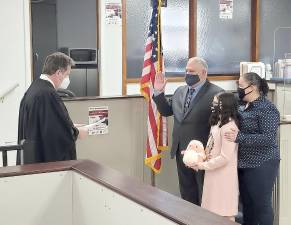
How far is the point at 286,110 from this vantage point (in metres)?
4.40

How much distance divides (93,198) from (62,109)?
1.11 m

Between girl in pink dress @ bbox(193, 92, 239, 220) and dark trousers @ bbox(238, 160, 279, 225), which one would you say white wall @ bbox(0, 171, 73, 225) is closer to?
girl in pink dress @ bbox(193, 92, 239, 220)

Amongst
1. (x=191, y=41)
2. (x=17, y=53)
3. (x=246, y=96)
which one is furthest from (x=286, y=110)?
(x=17, y=53)

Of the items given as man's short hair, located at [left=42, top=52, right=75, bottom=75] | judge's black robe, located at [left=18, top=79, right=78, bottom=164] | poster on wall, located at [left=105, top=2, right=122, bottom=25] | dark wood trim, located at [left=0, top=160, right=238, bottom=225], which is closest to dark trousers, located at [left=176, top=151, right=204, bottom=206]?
judge's black robe, located at [left=18, top=79, right=78, bottom=164]

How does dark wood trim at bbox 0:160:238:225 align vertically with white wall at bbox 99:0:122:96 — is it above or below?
below

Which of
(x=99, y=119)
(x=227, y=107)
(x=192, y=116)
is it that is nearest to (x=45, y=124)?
(x=99, y=119)

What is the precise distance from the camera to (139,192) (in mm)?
1857

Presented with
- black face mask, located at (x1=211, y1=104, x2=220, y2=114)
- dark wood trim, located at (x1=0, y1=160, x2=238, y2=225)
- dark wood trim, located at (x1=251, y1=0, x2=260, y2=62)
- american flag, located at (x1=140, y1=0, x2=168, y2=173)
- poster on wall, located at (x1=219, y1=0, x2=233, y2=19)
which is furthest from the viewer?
dark wood trim, located at (x1=251, y1=0, x2=260, y2=62)

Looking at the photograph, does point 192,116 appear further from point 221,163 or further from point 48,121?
point 48,121

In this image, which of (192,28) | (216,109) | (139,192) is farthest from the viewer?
(192,28)

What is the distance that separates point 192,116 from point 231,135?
47 centimetres

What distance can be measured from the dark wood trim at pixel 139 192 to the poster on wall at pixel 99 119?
142cm

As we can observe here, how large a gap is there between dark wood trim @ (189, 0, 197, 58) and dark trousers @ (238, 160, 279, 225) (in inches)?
111

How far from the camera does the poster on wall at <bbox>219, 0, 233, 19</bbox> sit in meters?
6.05
